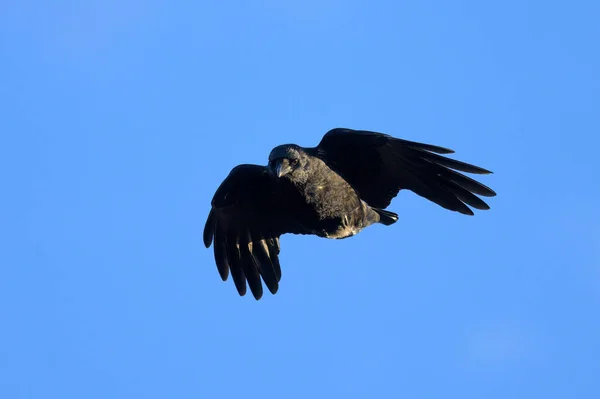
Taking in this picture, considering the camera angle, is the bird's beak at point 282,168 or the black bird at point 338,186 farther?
the black bird at point 338,186

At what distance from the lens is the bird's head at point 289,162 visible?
12.8 m

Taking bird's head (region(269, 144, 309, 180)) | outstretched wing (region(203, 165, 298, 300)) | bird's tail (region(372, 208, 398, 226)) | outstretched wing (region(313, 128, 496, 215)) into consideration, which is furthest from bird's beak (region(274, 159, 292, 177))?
bird's tail (region(372, 208, 398, 226))

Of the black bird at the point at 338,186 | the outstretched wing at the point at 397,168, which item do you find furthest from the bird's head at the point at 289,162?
the outstretched wing at the point at 397,168

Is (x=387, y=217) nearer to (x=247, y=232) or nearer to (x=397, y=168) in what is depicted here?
(x=397, y=168)

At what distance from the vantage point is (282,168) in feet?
41.9

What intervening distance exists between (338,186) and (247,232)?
1.59m

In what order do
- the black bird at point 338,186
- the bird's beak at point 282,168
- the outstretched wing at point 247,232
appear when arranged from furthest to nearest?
the outstretched wing at point 247,232 < the black bird at point 338,186 < the bird's beak at point 282,168

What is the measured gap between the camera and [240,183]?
13672 millimetres

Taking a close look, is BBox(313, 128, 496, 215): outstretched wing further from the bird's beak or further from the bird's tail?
the bird's beak

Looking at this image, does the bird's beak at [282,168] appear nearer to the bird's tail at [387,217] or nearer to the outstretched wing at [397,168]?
the outstretched wing at [397,168]

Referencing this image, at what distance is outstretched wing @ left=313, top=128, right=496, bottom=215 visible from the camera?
510 inches

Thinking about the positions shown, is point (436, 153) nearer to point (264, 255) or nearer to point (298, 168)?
point (298, 168)

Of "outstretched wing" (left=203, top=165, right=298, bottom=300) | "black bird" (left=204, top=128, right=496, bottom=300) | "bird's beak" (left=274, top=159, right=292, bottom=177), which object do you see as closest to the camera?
"bird's beak" (left=274, top=159, right=292, bottom=177)

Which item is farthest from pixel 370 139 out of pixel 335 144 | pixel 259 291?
pixel 259 291
